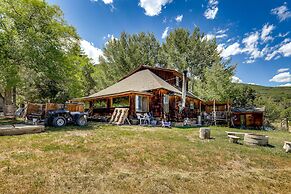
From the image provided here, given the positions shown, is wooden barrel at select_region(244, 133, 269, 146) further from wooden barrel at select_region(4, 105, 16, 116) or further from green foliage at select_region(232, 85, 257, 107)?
green foliage at select_region(232, 85, 257, 107)

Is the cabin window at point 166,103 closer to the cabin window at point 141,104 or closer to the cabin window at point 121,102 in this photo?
the cabin window at point 141,104

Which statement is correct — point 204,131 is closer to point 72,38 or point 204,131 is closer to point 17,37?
point 17,37

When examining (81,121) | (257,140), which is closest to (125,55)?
(81,121)

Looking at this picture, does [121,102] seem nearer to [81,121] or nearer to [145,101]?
[145,101]

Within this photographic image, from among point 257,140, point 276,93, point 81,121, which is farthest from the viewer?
point 276,93

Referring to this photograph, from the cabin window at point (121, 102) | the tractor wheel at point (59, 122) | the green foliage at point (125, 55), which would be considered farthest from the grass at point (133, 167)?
the green foliage at point (125, 55)

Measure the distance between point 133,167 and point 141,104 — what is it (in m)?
11.5

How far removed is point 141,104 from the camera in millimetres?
16953

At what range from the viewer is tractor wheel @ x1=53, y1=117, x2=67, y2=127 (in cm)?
1123

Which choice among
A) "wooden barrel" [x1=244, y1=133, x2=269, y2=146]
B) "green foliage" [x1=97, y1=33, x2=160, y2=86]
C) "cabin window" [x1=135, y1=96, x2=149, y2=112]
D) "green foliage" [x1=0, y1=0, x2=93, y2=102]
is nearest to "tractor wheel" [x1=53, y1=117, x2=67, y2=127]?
"green foliage" [x1=0, y1=0, x2=93, y2=102]

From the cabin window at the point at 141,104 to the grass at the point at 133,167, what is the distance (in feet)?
28.5

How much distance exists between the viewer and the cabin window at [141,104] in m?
16.6

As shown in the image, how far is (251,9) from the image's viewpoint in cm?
1978

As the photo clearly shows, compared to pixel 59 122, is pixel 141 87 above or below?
above
